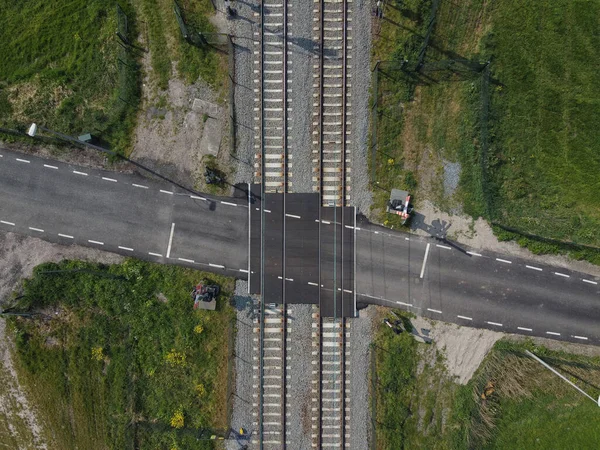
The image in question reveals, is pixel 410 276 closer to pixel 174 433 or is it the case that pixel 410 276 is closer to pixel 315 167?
pixel 315 167

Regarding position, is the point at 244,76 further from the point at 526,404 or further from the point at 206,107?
the point at 526,404

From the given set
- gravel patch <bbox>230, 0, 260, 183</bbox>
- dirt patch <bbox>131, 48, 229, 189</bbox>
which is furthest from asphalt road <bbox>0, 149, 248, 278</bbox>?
gravel patch <bbox>230, 0, 260, 183</bbox>

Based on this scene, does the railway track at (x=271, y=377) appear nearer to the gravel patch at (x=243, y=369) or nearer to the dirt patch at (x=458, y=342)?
the gravel patch at (x=243, y=369)

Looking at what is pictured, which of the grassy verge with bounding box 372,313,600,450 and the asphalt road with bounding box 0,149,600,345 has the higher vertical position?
the asphalt road with bounding box 0,149,600,345

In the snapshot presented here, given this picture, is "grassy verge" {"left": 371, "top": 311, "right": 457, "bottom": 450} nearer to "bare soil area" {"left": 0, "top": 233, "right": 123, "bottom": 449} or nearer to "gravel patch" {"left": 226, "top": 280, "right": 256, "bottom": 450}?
"gravel patch" {"left": 226, "top": 280, "right": 256, "bottom": 450}

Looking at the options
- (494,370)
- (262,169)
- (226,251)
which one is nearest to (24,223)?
(226,251)

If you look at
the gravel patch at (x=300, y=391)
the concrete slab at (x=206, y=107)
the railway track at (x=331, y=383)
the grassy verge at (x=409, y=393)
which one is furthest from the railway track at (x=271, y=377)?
the concrete slab at (x=206, y=107)
